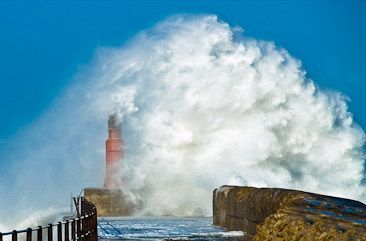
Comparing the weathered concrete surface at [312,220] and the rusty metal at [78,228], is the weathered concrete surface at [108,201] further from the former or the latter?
the rusty metal at [78,228]

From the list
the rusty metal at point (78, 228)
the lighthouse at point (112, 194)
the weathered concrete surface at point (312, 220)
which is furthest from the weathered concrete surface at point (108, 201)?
the rusty metal at point (78, 228)

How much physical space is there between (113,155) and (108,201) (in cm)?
1352

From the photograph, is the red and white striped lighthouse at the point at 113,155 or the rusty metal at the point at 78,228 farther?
the red and white striped lighthouse at the point at 113,155

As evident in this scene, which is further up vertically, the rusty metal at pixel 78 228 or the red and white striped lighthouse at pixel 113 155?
the red and white striped lighthouse at pixel 113 155

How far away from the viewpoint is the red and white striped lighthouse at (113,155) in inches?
1935

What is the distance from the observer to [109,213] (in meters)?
36.3

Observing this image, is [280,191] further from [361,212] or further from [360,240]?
[360,240]

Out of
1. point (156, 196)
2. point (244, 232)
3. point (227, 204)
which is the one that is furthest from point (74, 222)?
point (156, 196)

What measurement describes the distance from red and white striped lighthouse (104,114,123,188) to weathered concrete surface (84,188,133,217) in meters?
10.5

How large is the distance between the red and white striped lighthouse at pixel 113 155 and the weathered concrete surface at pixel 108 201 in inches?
415

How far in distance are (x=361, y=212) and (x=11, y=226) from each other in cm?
6771

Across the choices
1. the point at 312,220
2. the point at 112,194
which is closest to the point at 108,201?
the point at 112,194

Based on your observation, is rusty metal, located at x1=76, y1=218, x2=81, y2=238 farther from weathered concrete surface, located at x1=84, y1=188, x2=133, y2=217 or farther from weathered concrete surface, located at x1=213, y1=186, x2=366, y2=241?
weathered concrete surface, located at x1=84, y1=188, x2=133, y2=217

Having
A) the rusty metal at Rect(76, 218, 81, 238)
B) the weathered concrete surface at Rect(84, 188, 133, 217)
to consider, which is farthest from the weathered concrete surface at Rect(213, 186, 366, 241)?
the weathered concrete surface at Rect(84, 188, 133, 217)
